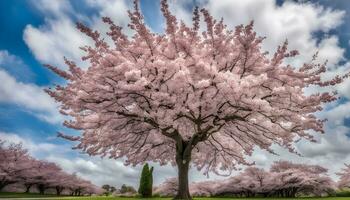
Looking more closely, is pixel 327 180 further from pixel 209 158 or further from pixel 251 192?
pixel 209 158

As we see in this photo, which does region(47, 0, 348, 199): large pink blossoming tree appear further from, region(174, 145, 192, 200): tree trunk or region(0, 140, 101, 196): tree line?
region(0, 140, 101, 196): tree line

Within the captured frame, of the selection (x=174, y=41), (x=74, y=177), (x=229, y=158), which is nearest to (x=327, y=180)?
(x=229, y=158)

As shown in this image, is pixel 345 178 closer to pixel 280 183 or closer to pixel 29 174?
pixel 280 183

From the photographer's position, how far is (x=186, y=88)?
16.7 meters

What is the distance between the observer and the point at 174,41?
17922mm

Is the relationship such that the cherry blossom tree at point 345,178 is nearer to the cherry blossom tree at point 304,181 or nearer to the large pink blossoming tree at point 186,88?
the cherry blossom tree at point 304,181

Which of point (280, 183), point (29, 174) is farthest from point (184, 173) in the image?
point (29, 174)

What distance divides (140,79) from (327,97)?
34.6 ft

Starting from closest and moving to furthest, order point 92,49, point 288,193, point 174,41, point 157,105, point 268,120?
1. point 157,105
2. point 174,41
3. point 92,49
4. point 268,120
5. point 288,193

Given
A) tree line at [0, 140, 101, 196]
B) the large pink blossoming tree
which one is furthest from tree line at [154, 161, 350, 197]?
the large pink blossoming tree

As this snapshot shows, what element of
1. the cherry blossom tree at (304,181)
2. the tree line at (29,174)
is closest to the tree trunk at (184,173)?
the cherry blossom tree at (304,181)

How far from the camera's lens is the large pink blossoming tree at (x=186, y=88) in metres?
16.6

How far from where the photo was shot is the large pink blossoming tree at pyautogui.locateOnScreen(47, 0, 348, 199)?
16.6m

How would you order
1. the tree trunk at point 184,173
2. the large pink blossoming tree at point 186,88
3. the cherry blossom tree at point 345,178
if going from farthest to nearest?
1. the cherry blossom tree at point 345,178
2. the tree trunk at point 184,173
3. the large pink blossoming tree at point 186,88
